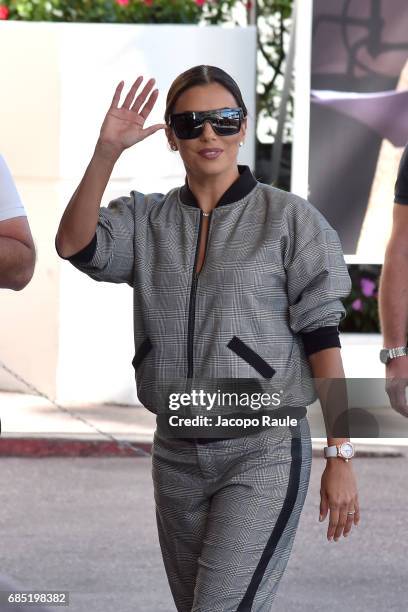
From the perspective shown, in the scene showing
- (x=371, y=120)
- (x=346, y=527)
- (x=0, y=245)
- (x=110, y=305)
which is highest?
(x=0, y=245)

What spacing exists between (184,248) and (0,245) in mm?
516

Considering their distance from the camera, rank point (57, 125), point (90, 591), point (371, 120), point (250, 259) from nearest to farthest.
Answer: point (250, 259) < point (90, 591) < point (371, 120) < point (57, 125)

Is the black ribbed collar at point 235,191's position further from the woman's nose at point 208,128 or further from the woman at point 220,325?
the woman's nose at point 208,128

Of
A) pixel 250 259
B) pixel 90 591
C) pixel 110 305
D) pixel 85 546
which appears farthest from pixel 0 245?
pixel 110 305

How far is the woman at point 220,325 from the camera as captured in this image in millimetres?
3443

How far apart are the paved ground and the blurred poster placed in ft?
5.29

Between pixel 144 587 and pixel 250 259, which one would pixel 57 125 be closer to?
pixel 144 587

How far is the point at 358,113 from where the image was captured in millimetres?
8664

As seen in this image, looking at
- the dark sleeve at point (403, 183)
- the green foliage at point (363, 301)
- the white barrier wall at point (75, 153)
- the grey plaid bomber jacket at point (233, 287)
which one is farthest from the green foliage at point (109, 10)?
the grey plaid bomber jacket at point (233, 287)

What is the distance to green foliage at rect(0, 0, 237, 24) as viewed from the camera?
11617 millimetres

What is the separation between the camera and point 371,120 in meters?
8.62

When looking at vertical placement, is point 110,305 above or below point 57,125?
below

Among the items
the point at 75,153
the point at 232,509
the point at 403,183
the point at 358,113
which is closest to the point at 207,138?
the point at 403,183

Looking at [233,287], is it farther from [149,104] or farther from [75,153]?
[75,153]
